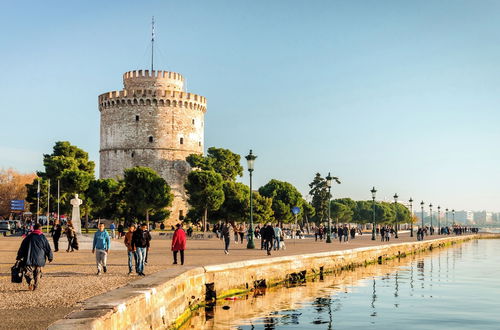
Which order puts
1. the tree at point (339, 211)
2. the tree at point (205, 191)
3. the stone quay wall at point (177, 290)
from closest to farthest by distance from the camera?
1. the stone quay wall at point (177, 290)
2. the tree at point (205, 191)
3. the tree at point (339, 211)

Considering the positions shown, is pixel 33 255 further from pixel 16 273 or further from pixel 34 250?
pixel 16 273

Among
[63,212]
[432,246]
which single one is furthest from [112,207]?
[432,246]

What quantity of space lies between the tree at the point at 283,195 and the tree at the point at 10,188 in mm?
39046

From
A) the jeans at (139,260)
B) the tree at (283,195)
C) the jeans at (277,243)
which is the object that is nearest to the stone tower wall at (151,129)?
the tree at (283,195)

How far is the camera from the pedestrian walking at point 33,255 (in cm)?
1347

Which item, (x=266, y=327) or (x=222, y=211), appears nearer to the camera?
(x=266, y=327)

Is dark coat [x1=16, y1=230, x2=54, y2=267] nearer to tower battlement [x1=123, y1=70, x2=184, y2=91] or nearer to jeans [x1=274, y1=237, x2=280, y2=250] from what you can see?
jeans [x1=274, y1=237, x2=280, y2=250]

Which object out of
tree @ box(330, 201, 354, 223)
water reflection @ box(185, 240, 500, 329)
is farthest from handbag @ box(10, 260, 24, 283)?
tree @ box(330, 201, 354, 223)

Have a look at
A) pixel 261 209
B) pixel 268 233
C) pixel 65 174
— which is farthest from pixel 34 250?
pixel 261 209

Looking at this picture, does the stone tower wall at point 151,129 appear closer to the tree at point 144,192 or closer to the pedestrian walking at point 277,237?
the tree at point 144,192

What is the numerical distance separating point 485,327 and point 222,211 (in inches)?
2306

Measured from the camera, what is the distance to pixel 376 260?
36.6m

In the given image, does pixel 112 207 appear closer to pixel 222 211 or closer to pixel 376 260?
pixel 222 211

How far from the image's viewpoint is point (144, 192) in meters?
68.6
